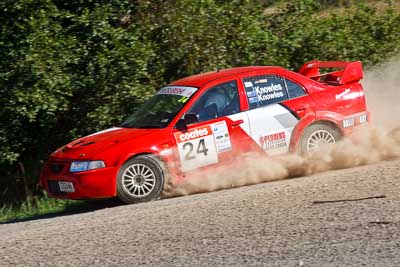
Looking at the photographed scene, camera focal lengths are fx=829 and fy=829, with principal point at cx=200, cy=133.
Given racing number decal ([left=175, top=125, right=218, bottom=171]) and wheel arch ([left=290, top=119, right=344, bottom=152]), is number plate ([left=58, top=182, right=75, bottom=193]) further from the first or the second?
wheel arch ([left=290, top=119, right=344, bottom=152])

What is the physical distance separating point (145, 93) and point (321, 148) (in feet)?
12.5

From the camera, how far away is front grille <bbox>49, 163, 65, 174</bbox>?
11.0 meters

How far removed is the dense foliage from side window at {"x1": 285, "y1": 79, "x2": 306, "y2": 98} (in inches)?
127

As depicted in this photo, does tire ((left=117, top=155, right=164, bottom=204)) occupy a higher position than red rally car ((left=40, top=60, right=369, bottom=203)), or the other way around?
red rally car ((left=40, top=60, right=369, bottom=203))

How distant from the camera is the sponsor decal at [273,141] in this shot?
11.3 metres

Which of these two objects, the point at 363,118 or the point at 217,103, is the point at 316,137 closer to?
the point at 363,118

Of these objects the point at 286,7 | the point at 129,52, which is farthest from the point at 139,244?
the point at 286,7

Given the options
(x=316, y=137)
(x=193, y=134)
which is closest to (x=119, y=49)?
(x=193, y=134)

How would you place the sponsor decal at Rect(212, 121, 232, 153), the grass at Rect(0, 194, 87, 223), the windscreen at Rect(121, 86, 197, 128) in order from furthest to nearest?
the grass at Rect(0, 194, 87, 223), the windscreen at Rect(121, 86, 197, 128), the sponsor decal at Rect(212, 121, 232, 153)

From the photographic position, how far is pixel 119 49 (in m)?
14.0

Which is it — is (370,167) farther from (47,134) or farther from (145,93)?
(47,134)

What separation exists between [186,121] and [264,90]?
128 cm

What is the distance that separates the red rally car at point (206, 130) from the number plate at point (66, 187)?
2cm

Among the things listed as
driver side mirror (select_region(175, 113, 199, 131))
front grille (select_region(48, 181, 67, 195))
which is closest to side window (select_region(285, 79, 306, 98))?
driver side mirror (select_region(175, 113, 199, 131))
